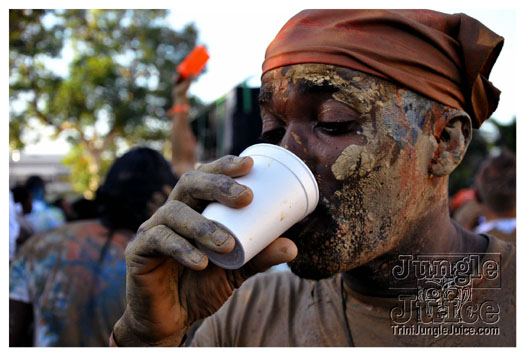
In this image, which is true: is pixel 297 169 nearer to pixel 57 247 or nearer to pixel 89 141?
pixel 57 247

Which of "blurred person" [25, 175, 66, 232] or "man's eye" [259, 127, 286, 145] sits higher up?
"man's eye" [259, 127, 286, 145]

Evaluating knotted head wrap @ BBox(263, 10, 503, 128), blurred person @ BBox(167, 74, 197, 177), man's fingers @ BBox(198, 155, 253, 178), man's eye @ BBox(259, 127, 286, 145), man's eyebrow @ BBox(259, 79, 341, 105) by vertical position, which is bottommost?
blurred person @ BBox(167, 74, 197, 177)

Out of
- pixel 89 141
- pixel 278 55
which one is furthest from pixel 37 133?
pixel 278 55

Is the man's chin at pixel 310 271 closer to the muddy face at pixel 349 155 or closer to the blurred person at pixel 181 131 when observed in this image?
the muddy face at pixel 349 155

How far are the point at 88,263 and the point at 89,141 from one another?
14.6 meters

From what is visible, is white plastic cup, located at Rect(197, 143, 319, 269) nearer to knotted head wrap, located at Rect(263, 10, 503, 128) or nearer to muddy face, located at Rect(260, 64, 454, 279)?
muddy face, located at Rect(260, 64, 454, 279)

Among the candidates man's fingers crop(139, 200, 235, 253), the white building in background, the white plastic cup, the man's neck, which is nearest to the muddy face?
the man's neck

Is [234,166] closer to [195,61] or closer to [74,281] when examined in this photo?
[74,281]

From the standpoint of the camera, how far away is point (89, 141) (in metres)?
16.5

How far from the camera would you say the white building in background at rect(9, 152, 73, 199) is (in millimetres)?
6245

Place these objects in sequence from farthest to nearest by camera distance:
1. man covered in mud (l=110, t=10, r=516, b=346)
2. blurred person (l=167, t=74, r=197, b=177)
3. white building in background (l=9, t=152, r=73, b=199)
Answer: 1. white building in background (l=9, t=152, r=73, b=199)
2. blurred person (l=167, t=74, r=197, b=177)
3. man covered in mud (l=110, t=10, r=516, b=346)

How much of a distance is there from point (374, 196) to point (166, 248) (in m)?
0.70

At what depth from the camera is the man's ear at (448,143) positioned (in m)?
1.67

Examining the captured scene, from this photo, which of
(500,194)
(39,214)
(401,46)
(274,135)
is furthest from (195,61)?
(401,46)
